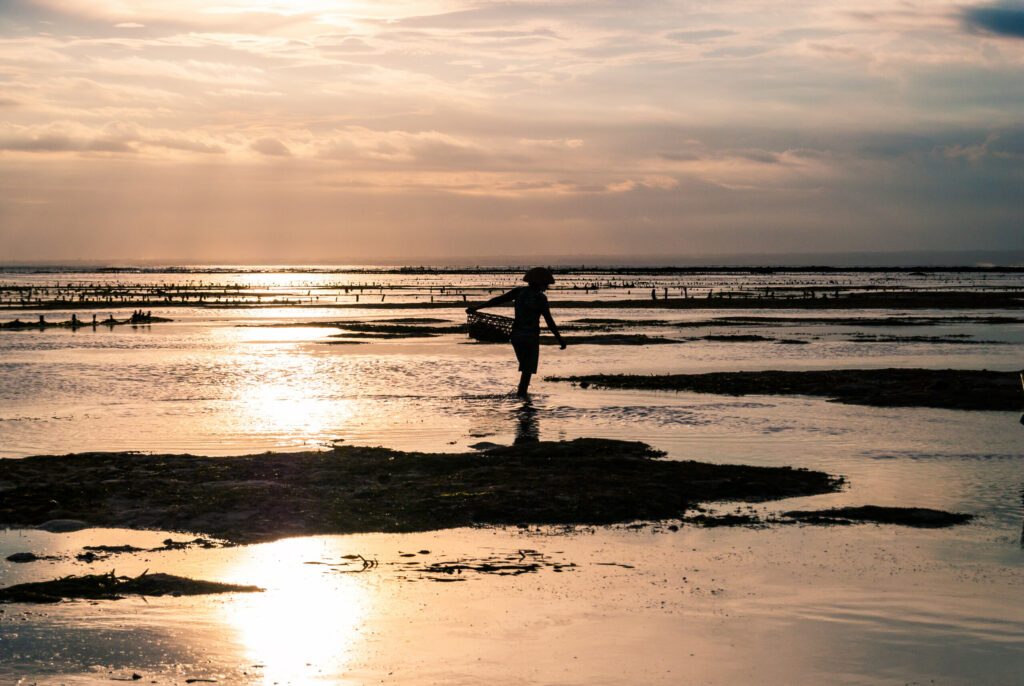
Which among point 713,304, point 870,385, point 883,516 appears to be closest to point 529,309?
point 870,385

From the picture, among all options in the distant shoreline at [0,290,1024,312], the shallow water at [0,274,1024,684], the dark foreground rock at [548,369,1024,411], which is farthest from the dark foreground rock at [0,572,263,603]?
the distant shoreline at [0,290,1024,312]

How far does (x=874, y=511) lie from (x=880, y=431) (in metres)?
6.61

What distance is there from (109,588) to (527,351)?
13783 mm

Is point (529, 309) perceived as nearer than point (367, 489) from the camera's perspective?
No

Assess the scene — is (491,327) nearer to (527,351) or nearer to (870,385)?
(870,385)

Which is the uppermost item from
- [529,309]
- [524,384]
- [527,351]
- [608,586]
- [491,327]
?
[529,309]

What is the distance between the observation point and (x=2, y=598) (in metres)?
8.28

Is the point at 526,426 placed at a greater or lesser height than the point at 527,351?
lesser

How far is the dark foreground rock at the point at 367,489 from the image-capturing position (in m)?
11.1

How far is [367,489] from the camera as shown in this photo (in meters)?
12.3

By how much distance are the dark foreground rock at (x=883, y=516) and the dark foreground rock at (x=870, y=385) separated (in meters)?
9.98

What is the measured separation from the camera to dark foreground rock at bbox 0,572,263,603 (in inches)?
328

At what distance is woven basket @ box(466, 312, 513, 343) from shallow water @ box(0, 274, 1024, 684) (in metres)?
22.5

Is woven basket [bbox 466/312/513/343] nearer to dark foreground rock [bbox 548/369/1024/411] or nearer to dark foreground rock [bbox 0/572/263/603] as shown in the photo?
dark foreground rock [bbox 548/369/1024/411]
